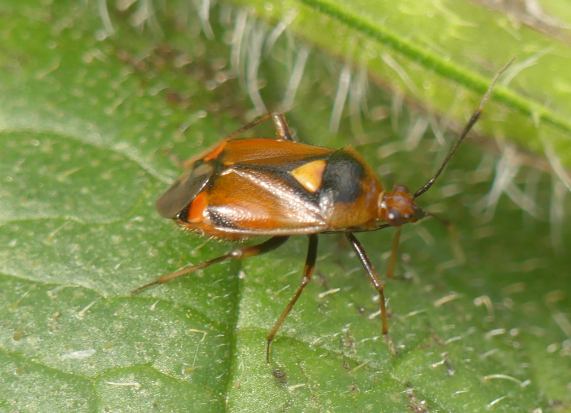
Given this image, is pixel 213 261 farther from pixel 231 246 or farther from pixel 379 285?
pixel 379 285

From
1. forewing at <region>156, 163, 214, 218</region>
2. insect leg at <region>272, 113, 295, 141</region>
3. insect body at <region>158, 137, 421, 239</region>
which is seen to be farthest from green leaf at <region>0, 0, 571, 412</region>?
insect leg at <region>272, 113, 295, 141</region>

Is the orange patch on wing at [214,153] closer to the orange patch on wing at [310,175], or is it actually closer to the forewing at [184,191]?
the forewing at [184,191]

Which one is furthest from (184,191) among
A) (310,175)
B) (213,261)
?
(310,175)

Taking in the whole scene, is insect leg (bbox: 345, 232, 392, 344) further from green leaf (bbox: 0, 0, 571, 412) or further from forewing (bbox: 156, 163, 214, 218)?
forewing (bbox: 156, 163, 214, 218)

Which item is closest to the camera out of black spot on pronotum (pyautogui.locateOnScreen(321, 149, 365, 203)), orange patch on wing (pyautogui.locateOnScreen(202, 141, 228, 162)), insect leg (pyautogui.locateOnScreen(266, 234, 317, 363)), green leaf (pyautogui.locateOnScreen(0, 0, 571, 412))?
green leaf (pyautogui.locateOnScreen(0, 0, 571, 412))

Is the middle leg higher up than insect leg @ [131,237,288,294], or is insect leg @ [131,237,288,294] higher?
insect leg @ [131,237,288,294]

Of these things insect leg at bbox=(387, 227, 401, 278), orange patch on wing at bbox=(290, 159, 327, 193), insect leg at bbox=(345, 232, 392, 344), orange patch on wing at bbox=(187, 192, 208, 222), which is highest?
orange patch on wing at bbox=(290, 159, 327, 193)

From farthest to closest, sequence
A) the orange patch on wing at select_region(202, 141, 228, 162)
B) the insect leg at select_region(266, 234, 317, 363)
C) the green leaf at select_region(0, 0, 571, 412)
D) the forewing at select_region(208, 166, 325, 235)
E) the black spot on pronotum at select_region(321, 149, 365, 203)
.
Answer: the orange patch on wing at select_region(202, 141, 228, 162), the black spot on pronotum at select_region(321, 149, 365, 203), the forewing at select_region(208, 166, 325, 235), the insect leg at select_region(266, 234, 317, 363), the green leaf at select_region(0, 0, 571, 412)

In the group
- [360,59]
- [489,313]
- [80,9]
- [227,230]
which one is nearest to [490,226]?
[489,313]

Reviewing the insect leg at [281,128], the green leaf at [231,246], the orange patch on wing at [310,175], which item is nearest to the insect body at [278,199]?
the orange patch on wing at [310,175]
